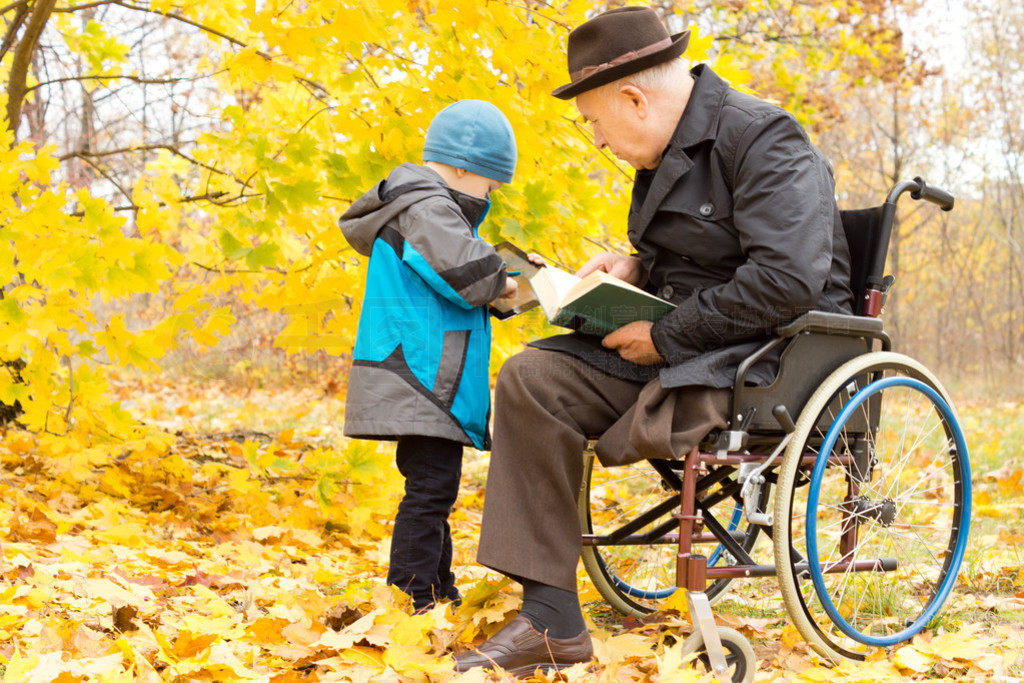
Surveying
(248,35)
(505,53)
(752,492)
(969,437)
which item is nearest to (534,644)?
(752,492)

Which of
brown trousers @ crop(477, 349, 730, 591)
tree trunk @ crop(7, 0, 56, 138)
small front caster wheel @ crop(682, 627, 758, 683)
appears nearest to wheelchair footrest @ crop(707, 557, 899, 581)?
small front caster wheel @ crop(682, 627, 758, 683)

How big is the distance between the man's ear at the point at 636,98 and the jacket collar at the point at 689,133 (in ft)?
0.29

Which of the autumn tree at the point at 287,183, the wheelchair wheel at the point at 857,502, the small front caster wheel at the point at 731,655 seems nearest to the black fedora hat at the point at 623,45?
the autumn tree at the point at 287,183

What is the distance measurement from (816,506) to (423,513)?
1024 mm

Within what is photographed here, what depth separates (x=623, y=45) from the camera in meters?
1.98

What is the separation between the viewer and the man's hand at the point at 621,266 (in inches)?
88.2

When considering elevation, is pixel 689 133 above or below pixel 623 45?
below

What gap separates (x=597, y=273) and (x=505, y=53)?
1.18 metres

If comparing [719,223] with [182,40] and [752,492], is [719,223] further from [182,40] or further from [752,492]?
[182,40]

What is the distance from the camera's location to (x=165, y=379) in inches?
382

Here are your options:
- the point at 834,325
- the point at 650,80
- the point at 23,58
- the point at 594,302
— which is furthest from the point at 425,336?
the point at 23,58

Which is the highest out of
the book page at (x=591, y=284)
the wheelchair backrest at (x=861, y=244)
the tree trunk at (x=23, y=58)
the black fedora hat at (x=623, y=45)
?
the tree trunk at (x=23, y=58)

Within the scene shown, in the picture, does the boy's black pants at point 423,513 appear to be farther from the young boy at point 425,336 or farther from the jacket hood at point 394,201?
the jacket hood at point 394,201

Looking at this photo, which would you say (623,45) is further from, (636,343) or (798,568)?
(798,568)
